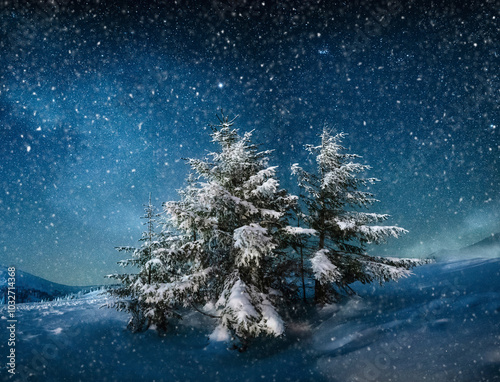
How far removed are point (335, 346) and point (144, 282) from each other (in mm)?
10509

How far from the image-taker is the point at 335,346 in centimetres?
902

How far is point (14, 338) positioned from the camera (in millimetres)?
12008

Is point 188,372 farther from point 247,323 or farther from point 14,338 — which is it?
point 14,338

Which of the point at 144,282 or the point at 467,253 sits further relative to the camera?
the point at 467,253

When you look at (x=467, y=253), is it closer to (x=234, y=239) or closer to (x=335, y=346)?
(x=335, y=346)

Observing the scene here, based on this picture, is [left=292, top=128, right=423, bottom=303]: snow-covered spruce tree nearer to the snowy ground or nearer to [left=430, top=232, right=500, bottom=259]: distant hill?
the snowy ground

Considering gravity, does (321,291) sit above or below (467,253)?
above

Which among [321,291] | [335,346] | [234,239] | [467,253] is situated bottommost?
[467,253]

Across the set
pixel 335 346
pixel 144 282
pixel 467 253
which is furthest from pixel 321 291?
pixel 467 253

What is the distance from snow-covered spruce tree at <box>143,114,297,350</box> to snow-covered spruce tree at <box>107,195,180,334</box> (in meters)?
1.82

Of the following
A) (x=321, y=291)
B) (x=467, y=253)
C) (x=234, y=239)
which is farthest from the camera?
(x=467, y=253)

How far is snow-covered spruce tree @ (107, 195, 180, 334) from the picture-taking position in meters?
12.8

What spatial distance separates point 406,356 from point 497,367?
6.68ft

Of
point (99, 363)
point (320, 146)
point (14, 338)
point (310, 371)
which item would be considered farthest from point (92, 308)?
point (320, 146)
